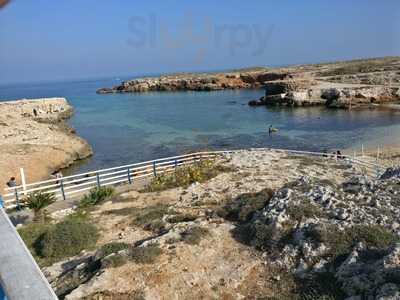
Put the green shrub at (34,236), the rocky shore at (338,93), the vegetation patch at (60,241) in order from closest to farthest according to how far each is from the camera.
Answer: the vegetation patch at (60,241)
the green shrub at (34,236)
the rocky shore at (338,93)

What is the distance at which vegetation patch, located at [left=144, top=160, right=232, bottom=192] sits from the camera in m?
17.5

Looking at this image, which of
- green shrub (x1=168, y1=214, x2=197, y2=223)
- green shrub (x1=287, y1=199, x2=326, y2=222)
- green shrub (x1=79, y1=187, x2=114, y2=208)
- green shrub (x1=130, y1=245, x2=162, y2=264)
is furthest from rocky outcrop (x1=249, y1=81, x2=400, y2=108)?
green shrub (x1=130, y1=245, x2=162, y2=264)

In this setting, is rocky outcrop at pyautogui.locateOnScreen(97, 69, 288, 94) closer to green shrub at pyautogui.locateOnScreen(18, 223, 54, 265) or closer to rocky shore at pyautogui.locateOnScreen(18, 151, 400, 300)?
rocky shore at pyautogui.locateOnScreen(18, 151, 400, 300)

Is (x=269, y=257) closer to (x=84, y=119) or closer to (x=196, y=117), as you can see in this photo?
(x=196, y=117)

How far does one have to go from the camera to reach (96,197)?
1598cm

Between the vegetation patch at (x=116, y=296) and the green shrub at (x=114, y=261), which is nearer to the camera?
the vegetation patch at (x=116, y=296)

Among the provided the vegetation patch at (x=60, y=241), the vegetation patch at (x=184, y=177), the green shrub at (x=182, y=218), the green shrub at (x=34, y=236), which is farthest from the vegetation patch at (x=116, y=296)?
the vegetation patch at (x=184, y=177)

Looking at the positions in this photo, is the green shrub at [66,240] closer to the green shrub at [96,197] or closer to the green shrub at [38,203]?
the green shrub at [38,203]

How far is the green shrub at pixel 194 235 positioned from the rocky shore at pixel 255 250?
3 cm

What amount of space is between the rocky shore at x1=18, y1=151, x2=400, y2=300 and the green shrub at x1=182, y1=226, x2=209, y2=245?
0.03m

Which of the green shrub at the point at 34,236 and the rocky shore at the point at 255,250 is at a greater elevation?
the rocky shore at the point at 255,250

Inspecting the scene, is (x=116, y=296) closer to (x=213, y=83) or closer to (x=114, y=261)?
(x=114, y=261)

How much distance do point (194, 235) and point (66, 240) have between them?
3.79m

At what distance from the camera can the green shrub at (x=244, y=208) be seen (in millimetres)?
11711
